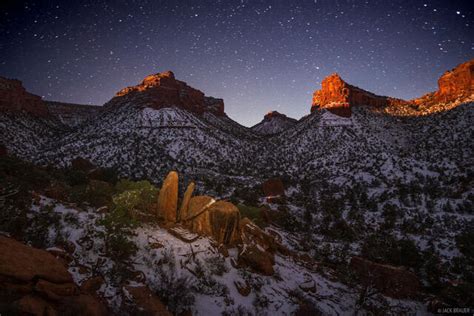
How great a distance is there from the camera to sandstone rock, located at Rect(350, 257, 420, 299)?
623 inches

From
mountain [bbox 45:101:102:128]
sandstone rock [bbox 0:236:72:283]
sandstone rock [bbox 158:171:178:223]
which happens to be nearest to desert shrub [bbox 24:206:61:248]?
sandstone rock [bbox 0:236:72:283]

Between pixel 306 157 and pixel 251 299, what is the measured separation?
1857 inches

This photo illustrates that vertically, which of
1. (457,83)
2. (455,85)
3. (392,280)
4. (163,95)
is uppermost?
(457,83)

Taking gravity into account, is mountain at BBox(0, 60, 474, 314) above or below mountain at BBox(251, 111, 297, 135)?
below

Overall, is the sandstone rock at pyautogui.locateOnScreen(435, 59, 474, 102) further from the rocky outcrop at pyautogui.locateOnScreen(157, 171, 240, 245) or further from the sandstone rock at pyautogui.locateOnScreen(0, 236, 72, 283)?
the sandstone rock at pyautogui.locateOnScreen(0, 236, 72, 283)

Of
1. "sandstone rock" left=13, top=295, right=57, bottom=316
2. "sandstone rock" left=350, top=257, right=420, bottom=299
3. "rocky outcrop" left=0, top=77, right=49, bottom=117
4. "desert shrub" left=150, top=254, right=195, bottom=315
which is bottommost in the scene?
"sandstone rock" left=350, top=257, right=420, bottom=299

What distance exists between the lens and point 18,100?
6912 cm

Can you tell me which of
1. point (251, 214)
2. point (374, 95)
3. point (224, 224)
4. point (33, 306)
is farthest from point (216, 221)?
point (374, 95)

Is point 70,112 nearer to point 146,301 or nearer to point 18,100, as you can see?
point 18,100

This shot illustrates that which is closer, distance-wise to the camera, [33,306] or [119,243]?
[33,306]

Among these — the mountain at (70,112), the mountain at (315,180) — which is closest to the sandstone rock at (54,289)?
the mountain at (315,180)

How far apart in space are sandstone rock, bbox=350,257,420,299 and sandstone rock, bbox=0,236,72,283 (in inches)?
647

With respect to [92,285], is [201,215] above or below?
above

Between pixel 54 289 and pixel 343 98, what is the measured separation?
270 ft
